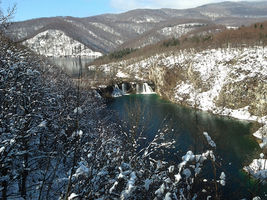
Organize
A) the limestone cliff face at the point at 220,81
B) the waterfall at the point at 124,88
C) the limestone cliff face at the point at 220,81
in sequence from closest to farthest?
1. the limestone cliff face at the point at 220,81
2. the limestone cliff face at the point at 220,81
3. the waterfall at the point at 124,88

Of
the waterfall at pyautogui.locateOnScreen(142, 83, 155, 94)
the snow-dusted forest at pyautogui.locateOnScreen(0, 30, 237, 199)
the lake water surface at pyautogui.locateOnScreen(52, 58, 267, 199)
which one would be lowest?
the lake water surface at pyautogui.locateOnScreen(52, 58, 267, 199)

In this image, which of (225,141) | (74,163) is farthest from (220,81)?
(74,163)

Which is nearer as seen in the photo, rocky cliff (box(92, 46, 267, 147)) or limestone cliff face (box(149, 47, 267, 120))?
rocky cliff (box(92, 46, 267, 147))

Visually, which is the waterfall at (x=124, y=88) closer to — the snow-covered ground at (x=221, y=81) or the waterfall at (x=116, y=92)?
the waterfall at (x=116, y=92)

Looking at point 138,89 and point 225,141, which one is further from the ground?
point 138,89

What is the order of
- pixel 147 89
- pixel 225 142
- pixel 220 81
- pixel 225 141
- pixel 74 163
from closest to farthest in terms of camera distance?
pixel 74 163
pixel 225 142
pixel 225 141
pixel 220 81
pixel 147 89

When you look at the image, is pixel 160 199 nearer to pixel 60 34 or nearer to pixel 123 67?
pixel 123 67

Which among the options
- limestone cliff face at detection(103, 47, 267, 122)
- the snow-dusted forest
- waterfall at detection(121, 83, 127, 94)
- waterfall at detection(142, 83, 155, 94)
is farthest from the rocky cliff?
the snow-dusted forest

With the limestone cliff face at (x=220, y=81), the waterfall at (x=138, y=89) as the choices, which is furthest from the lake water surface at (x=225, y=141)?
the waterfall at (x=138, y=89)

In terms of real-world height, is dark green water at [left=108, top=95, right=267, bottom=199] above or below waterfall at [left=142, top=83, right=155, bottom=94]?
below

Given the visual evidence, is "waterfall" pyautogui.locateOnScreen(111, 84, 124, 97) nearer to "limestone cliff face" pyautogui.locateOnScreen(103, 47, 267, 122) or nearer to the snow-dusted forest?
"limestone cliff face" pyautogui.locateOnScreen(103, 47, 267, 122)

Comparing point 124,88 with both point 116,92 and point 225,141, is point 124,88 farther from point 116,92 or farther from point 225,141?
point 225,141
